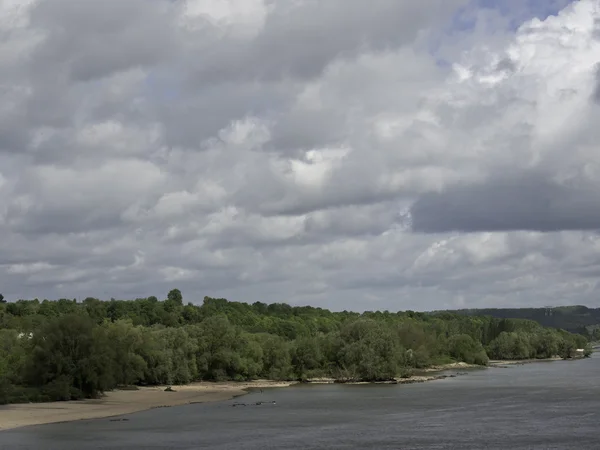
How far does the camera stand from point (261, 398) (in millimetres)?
110875

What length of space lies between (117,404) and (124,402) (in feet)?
10.4

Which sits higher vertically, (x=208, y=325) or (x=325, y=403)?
(x=208, y=325)

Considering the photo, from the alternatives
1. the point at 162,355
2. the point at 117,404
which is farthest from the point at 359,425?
the point at 162,355

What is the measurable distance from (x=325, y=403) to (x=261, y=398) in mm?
13518

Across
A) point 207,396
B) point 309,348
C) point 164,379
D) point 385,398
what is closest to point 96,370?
point 207,396

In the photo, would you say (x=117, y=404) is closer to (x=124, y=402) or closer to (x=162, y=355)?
(x=124, y=402)

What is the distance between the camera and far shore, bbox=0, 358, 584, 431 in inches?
3268

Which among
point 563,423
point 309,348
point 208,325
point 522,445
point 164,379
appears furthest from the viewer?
point 309,348

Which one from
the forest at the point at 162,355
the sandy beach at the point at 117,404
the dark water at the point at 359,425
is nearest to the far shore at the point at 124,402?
the sandy beach at the point at 117,404

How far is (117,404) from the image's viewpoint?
98.8 meters

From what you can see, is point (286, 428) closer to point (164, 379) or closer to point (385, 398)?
point (385, 398)

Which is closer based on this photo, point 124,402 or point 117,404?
point 117,404

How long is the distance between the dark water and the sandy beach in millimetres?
3771

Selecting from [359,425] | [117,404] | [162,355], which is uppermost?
[162,355]
